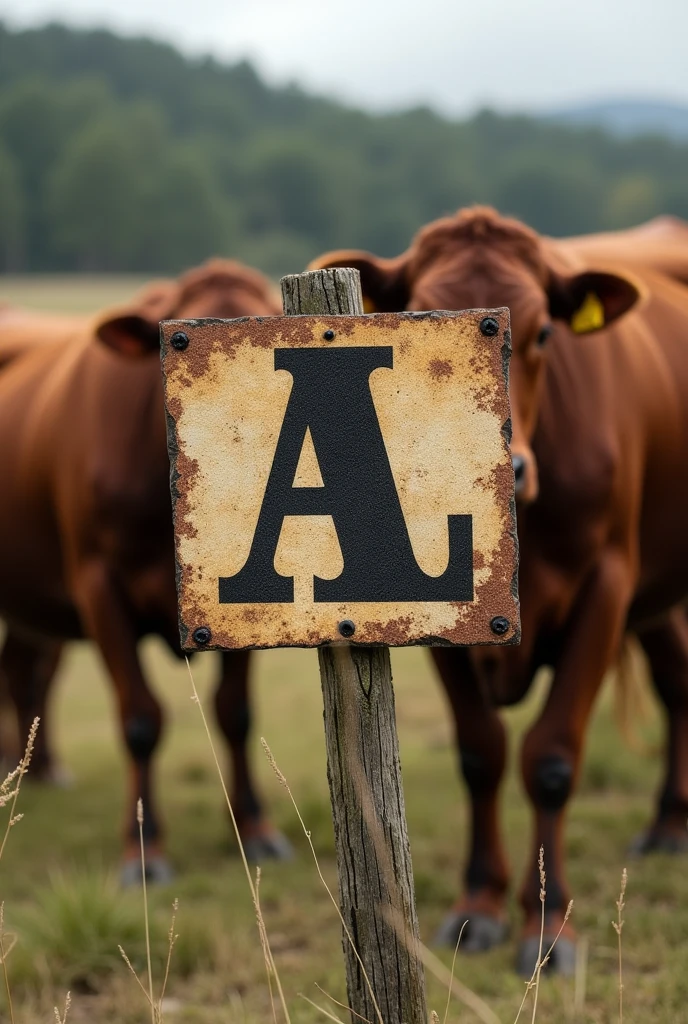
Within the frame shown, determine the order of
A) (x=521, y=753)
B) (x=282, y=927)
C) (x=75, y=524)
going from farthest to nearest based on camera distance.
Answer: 1. (x=75, y=524)
2. (x=282, y=927)
3. (x=521, y=753)

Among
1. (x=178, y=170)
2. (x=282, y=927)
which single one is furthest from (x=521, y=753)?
(x=178, y=170)

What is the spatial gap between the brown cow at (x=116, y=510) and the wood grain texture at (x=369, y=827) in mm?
2566

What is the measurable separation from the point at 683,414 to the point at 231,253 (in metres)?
47.3

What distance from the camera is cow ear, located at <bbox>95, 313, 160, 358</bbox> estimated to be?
182 inches

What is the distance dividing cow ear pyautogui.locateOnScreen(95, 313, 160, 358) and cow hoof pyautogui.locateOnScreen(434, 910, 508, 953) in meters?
2.19

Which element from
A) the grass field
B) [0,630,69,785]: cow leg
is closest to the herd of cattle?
the grass field

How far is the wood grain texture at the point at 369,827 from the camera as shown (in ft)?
7.34

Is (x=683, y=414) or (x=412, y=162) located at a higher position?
(x=412, y=162)

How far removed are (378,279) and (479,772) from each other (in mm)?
1545

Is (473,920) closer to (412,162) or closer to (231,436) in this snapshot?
(231,436)

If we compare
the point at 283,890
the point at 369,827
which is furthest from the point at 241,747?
the point at 369,827

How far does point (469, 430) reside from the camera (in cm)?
218

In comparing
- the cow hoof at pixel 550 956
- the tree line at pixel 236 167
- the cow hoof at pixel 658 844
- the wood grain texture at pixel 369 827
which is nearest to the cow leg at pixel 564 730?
the cow hoof at pixel 550 956

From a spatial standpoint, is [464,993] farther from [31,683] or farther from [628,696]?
[31,683]
